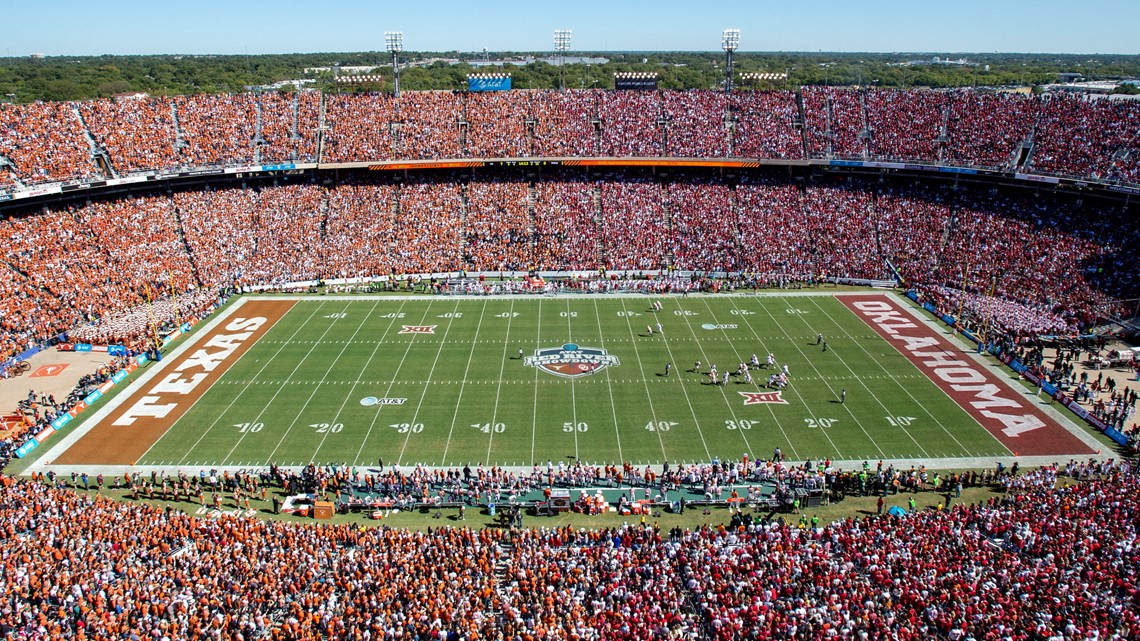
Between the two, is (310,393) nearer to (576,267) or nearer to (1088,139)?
(576,267)

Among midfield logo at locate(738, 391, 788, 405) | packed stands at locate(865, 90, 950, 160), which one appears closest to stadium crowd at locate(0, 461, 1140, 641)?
midfield logo at locate(738, 391, 788, 405)

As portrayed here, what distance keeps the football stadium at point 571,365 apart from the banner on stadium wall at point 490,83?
0.77 ft

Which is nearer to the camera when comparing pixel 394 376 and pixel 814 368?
pixel 394 376

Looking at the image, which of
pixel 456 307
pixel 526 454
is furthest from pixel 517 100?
pixel 526 454

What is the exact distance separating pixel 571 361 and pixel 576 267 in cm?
1470

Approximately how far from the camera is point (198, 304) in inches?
1666

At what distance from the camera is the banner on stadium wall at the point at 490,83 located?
2501 inches

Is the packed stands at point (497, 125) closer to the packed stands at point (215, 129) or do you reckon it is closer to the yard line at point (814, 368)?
the packed stands at point (215, 129)

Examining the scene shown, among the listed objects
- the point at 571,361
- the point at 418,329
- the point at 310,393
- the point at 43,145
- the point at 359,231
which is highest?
the point at 43,145

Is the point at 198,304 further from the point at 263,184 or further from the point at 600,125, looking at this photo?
the point at 600,125

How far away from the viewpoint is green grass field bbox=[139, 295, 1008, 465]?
27766 mm

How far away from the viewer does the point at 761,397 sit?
31.8 metres

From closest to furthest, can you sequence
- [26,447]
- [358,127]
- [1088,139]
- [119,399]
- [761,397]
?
1. [26,447]
2. [761,397]
3. [119,399]
4. [1088,139]
5. [358,127]

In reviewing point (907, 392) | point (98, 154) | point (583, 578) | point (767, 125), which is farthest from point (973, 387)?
point (98, 154)
